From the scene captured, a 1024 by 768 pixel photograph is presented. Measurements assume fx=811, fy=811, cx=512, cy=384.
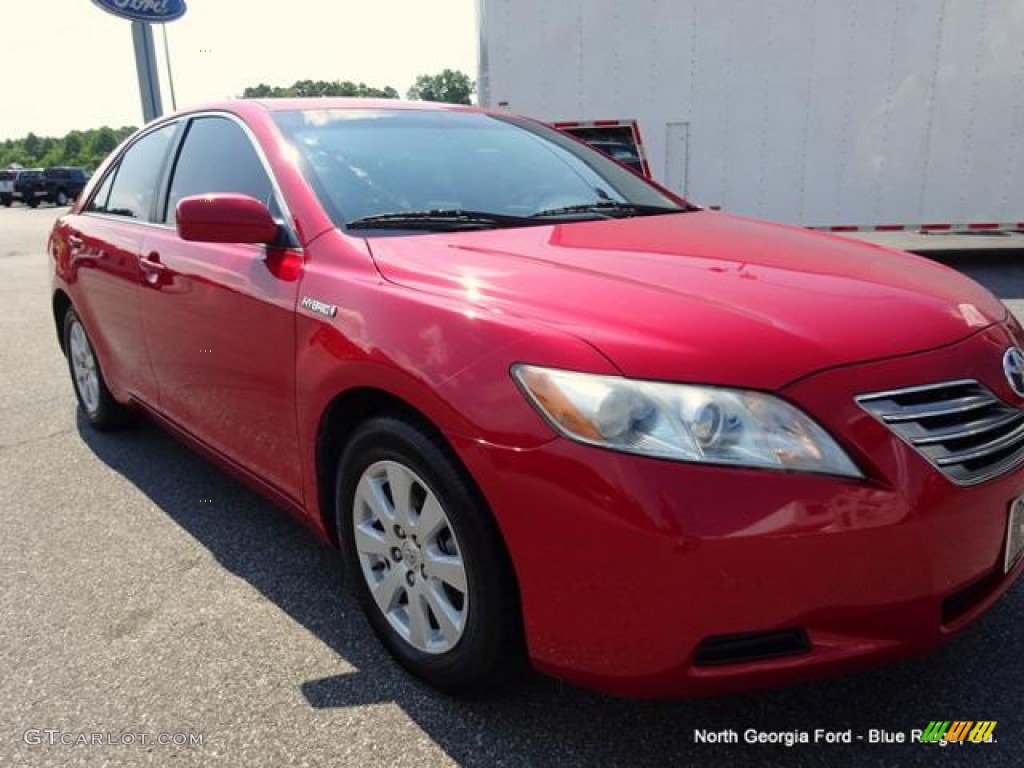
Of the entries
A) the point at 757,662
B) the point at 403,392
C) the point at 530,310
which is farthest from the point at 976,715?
the point at 403,392

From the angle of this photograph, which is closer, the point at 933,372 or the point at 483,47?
the point at 933,372

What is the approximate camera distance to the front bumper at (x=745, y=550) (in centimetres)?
151

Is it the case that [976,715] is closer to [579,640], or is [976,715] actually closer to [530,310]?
[579,640]

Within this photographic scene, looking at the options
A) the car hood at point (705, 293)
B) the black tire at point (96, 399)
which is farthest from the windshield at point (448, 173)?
the black tire at point (96, 399)

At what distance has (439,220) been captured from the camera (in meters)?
2.47

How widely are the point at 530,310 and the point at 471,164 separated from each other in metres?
1.25

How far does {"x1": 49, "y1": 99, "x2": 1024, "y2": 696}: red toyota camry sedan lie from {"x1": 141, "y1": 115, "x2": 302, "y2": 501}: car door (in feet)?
0.05

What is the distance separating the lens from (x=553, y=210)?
273cm

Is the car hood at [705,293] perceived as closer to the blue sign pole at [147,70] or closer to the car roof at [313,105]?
the car roof at [313,105]

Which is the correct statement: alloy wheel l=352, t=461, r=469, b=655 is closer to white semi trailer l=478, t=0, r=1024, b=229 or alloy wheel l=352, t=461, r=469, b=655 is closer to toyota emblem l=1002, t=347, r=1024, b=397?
toyota emblem l=1002, t=347, r=1024, b=397

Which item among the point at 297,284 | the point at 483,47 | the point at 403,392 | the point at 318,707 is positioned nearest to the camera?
the point at 403,392

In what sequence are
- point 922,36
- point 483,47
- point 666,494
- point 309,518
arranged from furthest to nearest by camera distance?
point 483,47, point 922,36, point 309,518, point 666,494

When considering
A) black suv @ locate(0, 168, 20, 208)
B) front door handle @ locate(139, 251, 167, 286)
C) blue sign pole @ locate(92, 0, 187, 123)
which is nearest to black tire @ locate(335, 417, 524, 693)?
front door handle @ locate(139, 251, 167, 286)

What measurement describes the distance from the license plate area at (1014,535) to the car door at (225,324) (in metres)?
1.84
